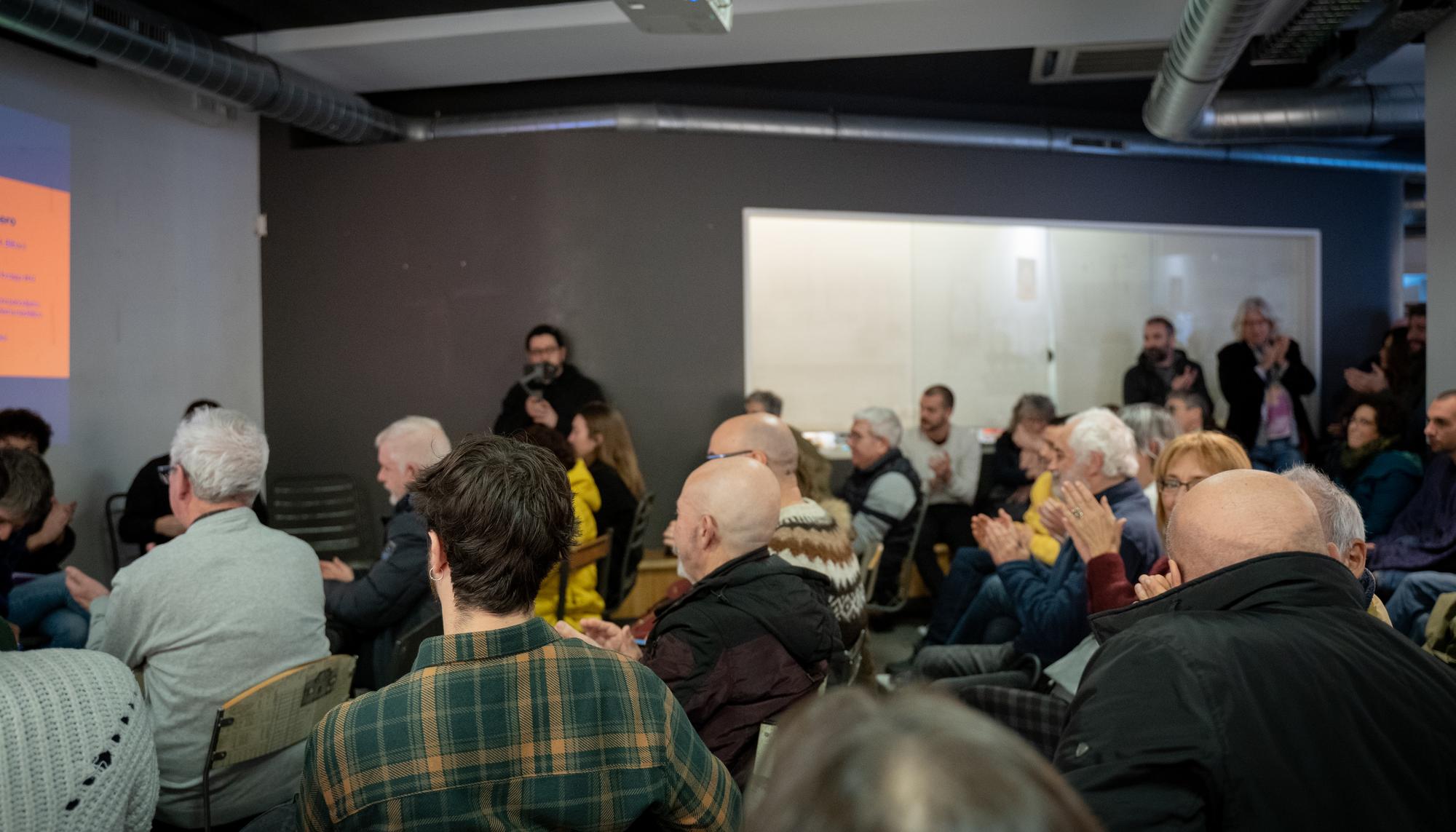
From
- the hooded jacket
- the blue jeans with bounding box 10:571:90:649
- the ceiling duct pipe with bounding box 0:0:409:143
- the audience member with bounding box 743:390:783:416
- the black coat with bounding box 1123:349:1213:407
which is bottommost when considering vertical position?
the blue jeans with bounding box 10:571:90:649

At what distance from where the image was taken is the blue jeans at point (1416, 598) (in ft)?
12.9

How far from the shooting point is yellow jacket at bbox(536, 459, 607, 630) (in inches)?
157

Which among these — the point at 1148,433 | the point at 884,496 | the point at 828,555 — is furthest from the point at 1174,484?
the point at 884,496

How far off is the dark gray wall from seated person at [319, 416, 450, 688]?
10.6 feet

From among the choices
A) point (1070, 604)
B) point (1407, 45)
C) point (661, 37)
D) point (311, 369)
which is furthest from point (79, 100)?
point (1407, 45)

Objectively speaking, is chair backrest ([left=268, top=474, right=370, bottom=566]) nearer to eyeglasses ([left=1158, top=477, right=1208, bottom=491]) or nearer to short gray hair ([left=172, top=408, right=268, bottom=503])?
short gray hair ([left=172, top=408, right=268, bottom=503])

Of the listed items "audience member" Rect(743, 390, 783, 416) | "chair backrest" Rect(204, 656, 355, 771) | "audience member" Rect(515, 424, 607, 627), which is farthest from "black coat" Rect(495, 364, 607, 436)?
"chair backrest" Rect(204, 656, 355, 771)

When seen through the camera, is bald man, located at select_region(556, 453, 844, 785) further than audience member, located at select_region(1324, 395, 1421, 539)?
No

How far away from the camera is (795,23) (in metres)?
5.66

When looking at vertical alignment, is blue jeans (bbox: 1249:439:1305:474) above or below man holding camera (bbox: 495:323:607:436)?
below

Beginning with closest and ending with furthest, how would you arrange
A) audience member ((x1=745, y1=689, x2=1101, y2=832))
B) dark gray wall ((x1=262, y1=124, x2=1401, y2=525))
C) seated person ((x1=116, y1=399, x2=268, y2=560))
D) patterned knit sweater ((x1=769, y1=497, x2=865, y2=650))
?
audience member ((x1=745, y1=689, x2=1101, y2=832)) → patterned knit sweater ((x1=769, y1=497, x2=865, y2=650)) → seated person ((x1=116, y1=399, x2=268, y2=560)) → dark gray wall ((x1=262, y1=124, x2=1401, y2=525))

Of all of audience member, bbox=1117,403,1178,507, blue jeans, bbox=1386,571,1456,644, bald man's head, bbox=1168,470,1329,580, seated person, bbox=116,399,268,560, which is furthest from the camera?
seated person, bbox=116,399,268,560

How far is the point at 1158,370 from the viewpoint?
7637 mm

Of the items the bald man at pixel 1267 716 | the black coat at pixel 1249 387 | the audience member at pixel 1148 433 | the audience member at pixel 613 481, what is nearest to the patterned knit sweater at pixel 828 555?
the bald man at pixel 1267 716
